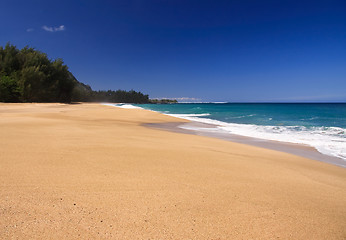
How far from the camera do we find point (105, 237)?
1.25 m

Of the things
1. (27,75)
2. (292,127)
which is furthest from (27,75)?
(292,127)

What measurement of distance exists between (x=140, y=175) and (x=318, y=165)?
404cm

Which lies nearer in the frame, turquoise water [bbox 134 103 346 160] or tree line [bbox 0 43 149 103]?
turquoise water [bbox 134 103 346 160]

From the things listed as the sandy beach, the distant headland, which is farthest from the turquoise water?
the distant headland

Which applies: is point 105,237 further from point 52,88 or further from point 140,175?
point 52,88

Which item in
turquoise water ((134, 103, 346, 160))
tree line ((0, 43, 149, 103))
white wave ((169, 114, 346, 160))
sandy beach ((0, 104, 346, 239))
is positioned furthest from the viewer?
tree line ((0, 43, 149, 103))

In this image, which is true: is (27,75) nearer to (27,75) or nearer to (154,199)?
(27,75)

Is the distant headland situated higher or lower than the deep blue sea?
higher

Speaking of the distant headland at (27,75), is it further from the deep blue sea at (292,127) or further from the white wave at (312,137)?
the white wave at (312,137)

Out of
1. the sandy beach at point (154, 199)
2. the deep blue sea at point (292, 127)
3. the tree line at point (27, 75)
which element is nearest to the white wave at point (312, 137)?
the deep blue sea at point (292, 127)

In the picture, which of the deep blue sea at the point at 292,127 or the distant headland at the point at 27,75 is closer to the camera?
the deep blue sea at the point at 292,127

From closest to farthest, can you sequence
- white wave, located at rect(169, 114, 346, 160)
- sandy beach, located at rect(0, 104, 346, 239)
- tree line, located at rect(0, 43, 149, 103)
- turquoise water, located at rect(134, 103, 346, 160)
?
sandy beach, located at rect(0, 104, 346, 239)
white wave, located at rect(169, 114, 346, 160)
turquoise water, located at rect(134, 103, 346, 160)
tree line, located at rect(0, 43, 149, 103)

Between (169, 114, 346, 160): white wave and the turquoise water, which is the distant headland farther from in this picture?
(169, 114, 346, 160): white wave

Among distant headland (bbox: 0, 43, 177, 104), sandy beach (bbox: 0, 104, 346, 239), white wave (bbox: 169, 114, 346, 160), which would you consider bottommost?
white wave (bbox: 169, 114, 346, 160)
